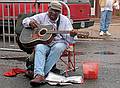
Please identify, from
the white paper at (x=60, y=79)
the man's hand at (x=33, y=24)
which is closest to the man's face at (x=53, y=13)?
the man's hand at (x=33, y=24)

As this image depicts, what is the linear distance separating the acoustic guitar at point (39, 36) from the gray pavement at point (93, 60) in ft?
2.01

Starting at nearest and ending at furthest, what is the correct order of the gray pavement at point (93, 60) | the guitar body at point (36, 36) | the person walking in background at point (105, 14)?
the gray pavement at point (93, 60), the guitar body at point (36, 36), the person walking in background at point (105, 14)

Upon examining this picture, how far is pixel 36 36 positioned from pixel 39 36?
2.3 inches

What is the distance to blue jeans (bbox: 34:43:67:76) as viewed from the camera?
6615mm

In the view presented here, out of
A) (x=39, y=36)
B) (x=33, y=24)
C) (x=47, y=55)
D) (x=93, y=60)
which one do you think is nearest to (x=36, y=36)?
(x=39, y=36)

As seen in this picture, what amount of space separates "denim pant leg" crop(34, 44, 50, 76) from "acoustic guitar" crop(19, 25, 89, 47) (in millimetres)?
118

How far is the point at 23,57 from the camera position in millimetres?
9266

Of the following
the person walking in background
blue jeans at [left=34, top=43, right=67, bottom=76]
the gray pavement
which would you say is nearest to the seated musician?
blue jeans at [left=34, top=43, right=67, bottom=76]

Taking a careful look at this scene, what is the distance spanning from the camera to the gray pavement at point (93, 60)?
673cm

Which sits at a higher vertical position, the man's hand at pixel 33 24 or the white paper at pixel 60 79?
the man's hand at pixel 33 24

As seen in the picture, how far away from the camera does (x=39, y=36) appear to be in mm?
6891

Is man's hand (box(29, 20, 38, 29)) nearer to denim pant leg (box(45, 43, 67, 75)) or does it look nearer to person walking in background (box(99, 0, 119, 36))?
denim pant leg (box(45, 43, 67, 75))

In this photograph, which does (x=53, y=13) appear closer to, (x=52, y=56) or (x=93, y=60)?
(x=52, y=56)

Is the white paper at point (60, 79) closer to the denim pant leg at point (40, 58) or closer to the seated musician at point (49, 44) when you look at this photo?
the seated musician at point (49, 44)
